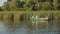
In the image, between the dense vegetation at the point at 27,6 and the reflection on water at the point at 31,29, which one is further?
the dense vegetation at the point at 27,6

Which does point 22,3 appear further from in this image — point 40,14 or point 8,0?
point 40,14

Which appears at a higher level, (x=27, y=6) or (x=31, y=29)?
(x=27, y=6)

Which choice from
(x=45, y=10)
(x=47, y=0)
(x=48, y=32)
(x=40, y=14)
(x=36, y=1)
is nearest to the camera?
(x=48, y=32)

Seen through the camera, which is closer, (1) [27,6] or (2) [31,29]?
(2) [31,29]

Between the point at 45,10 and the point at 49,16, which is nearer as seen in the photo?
the point at 49,16

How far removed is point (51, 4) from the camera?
6462cm

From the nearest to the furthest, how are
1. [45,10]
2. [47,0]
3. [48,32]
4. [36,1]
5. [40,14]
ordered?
[48,32]
[40,14]
[45,10]
[36,1]
[47,0]

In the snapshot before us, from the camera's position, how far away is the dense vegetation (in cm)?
6197

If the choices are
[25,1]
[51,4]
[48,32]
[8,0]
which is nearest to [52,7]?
[51,4]

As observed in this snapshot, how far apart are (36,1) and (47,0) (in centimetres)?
508

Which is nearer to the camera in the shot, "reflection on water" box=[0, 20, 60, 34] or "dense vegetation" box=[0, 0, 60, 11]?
"reflection on water" box=[0, 20, 60, 34]

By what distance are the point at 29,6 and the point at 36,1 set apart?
2.86 meters

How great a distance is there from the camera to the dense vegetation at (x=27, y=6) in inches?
2440

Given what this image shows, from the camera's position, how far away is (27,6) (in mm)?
62938
